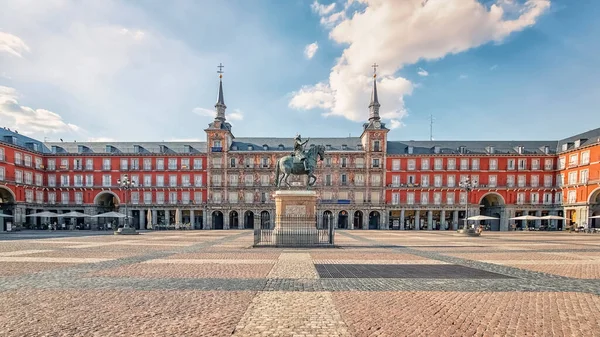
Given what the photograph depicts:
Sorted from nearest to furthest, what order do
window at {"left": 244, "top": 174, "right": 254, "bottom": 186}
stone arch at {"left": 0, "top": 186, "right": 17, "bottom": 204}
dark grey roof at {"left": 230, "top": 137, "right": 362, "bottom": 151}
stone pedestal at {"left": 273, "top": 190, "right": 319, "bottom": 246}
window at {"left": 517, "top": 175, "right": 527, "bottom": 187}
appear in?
stone pedestal at {"left": 273, "top": 190, "right": 319, "bottom": 246} → stone arch at {"left": 0, "top": 186, "right": 17, "bottom": 204} → window at {"left": 517, "top": 175, "right": 527, "bottom": 187} → window at {"left": 244, "top": 174, "right": 254, "bottom": 186} → dark grey roof at {"left": 230, "top": 137, "right": 362, "bottom": 151}

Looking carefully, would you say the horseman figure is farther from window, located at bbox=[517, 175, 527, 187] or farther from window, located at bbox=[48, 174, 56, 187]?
window, located at bbox=[48, 174, 56, 187]

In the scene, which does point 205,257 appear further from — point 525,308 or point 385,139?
point 385,139

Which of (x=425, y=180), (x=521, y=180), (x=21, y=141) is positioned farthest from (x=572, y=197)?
(x=21, y=141)

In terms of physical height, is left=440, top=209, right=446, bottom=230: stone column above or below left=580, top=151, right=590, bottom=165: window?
below

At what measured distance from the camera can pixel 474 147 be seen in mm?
52656

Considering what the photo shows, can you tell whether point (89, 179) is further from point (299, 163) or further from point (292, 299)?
point (292, 299)

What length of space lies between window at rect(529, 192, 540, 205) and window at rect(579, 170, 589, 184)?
256 inches

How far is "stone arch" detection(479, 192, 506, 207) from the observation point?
50.1 m

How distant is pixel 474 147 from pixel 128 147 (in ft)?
211

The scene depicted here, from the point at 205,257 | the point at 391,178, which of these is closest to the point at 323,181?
the point at 391,178

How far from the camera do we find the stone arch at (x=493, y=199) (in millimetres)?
50094

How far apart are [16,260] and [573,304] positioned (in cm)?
1952

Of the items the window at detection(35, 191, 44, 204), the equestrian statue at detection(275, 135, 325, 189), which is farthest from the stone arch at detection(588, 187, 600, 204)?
the window at detection(35, 191, 44, 204)

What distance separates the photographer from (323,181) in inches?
2000
